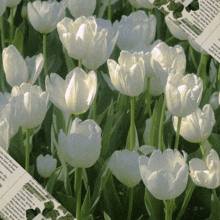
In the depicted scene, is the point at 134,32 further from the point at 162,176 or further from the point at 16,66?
the point at 162,176

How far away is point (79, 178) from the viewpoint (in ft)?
2.57

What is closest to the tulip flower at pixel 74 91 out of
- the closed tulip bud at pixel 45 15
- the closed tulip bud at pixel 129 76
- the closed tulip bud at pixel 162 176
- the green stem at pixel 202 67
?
the closed tulip bud at pixel 129 76

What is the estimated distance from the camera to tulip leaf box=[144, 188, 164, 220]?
32.2 inches

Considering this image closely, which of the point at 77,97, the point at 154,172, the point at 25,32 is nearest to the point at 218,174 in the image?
the point at 154,172

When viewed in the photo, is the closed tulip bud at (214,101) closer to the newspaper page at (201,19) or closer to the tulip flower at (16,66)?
the newspaper page at (201,19)

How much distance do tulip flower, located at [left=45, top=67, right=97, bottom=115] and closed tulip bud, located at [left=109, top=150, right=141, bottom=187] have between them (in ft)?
0.28

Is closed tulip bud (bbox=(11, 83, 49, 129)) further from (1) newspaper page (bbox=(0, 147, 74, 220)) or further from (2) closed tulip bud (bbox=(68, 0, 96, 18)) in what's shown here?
(2) closed tulip bud (bbox=(68, 0, 96, 18))

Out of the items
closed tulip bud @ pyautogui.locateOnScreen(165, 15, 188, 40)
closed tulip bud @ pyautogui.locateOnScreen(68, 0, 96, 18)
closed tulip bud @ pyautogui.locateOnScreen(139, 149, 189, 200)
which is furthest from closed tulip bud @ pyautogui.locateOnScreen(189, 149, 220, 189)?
closed tulip bud @ pyautogui.locateOnScreen(68, 0, 96, 18)

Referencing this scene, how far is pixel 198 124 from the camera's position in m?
0.83

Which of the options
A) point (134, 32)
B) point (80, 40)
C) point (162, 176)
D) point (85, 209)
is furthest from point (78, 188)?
point (134, 32)

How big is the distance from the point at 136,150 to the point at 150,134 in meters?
0.06

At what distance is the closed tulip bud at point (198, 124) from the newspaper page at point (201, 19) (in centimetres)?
18

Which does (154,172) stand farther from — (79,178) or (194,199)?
(194,199)

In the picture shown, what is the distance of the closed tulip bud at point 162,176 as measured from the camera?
707 millimetres
